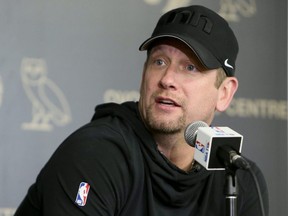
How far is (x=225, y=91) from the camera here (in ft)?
6.07

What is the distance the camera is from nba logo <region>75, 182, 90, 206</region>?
4.74 feet

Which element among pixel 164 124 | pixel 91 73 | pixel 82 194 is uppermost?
pixel 91 73

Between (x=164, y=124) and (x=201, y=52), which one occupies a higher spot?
(x=201, y=52)

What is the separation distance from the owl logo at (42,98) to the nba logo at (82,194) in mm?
1109

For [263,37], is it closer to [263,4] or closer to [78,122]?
[263,4]

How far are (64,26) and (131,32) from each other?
32 cm

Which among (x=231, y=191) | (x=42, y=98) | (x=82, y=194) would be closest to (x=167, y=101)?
(x=82, y=194)

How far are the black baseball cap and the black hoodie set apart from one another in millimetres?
272

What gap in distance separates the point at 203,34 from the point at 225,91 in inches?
9.6

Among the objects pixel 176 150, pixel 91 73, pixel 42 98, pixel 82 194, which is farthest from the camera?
pixel 91 73

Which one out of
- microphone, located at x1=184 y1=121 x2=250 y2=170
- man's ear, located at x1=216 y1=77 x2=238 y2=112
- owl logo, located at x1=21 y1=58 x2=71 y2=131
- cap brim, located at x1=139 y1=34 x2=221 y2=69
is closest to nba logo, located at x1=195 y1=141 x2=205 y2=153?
microphone, located at x1=184 y1=121 x2=250 y2=170

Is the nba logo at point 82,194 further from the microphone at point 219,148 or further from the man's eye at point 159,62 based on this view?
the man's eye at point 159,62

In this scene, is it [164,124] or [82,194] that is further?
[164,124]

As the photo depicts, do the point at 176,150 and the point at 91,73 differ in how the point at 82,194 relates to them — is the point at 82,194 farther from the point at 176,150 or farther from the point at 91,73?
the point at 91,73
